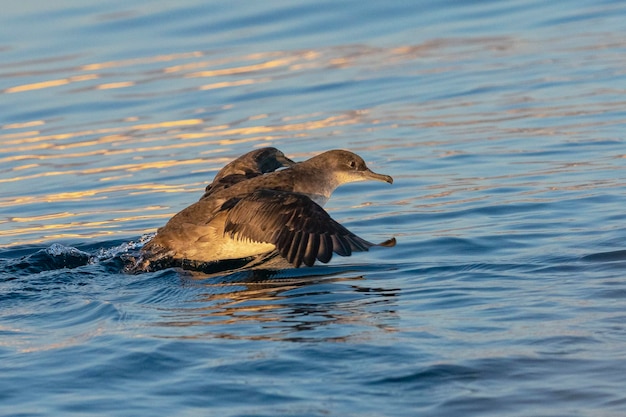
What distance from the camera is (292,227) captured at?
7.84 m

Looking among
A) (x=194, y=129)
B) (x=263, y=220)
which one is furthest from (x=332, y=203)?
(x=194, y=129)

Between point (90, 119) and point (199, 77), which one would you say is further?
point (199, 77)

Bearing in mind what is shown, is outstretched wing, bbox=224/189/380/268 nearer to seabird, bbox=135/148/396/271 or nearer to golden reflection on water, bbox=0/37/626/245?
seabird, bbox=135/148/396/271

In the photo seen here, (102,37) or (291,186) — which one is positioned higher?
(102,37)

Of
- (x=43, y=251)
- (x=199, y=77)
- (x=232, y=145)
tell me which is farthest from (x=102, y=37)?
(x=43, y=251)

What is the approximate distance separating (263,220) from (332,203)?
10.0 ft

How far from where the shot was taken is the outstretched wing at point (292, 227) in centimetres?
759

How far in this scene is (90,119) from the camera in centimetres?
1510

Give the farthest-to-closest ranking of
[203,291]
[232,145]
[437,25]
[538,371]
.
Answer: [437,25]
[232,145]
[203,291]
[538,371]

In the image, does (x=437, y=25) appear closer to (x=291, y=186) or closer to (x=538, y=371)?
(x=291, y=186)

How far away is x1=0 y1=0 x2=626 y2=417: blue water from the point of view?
19.2 ft

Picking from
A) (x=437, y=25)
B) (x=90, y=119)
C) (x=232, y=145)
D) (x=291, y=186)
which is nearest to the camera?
(x=291, y=186)

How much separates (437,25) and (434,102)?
4.63m

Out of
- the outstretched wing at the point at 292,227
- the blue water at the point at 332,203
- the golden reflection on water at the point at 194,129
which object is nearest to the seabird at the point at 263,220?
the outstretched wing at the point at 292,227
